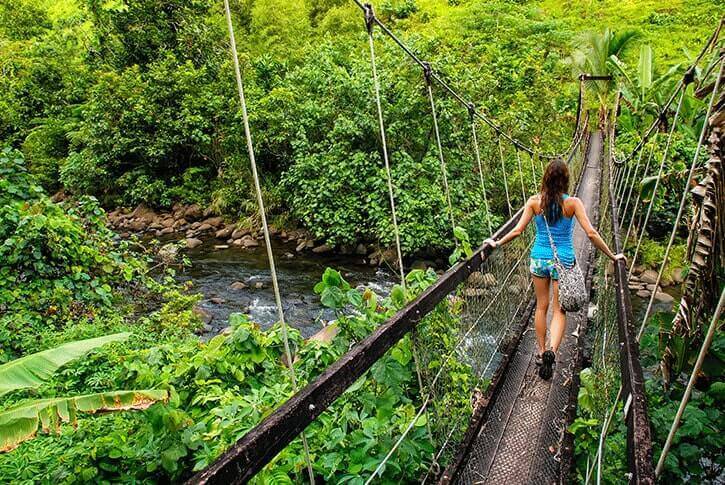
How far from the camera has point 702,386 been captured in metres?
1.87

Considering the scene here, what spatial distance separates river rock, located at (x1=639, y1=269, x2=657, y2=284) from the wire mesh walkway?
513 cm

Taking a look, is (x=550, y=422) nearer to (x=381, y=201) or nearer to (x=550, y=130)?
(x=381, y=201)

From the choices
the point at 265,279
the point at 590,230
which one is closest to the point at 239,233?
the point at 265,279

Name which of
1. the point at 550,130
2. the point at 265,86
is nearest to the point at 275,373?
the point at 550,130

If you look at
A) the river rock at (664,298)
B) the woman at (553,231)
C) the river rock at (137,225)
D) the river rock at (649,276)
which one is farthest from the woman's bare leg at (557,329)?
the river rock at (137,225)

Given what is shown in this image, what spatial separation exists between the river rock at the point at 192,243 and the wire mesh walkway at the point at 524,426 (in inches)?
271

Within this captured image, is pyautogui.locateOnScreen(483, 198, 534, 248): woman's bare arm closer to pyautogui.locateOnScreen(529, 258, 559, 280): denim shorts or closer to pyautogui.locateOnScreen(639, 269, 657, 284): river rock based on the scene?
pyautogui.locateOnScreen(529, 258, 559, 280): denim shorts

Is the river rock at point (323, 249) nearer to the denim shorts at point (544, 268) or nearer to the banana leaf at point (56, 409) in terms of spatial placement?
the denim shorts at point (544, 268)

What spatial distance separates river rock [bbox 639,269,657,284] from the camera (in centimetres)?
634

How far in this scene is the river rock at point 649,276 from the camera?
6.34 meters

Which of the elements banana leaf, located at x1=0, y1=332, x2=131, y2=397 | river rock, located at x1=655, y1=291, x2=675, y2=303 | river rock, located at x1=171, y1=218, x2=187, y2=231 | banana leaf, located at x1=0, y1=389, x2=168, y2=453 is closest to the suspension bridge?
banana leaf, located at x1=0, y1=389, x2=168, y2=453

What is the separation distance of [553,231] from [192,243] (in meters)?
7.22

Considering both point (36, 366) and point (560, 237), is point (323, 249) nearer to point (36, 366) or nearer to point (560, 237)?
point (560, 237)

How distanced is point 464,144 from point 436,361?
6137 millimetres
